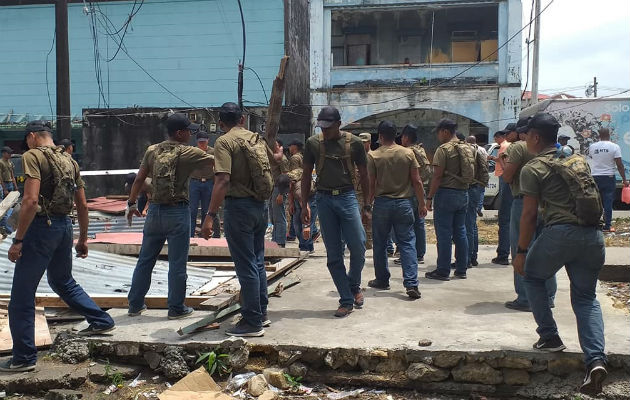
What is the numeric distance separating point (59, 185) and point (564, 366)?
3.66 metres

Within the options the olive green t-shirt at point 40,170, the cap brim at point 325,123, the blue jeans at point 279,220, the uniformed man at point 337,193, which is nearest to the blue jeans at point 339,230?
the uniformed man at point 337,193

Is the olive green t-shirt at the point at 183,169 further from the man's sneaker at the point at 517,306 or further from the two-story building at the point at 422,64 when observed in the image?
the two-story building at the point at 422,64

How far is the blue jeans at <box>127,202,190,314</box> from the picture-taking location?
15.5ft

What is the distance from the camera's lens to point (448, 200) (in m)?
6.36

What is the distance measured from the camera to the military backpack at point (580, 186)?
3.51m

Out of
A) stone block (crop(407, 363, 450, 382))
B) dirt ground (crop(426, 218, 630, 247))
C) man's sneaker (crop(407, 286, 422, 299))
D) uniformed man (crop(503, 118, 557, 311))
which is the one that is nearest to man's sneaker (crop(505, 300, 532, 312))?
uniformed man (crop(503, 118, 557, 311))

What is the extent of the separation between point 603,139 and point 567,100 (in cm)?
722

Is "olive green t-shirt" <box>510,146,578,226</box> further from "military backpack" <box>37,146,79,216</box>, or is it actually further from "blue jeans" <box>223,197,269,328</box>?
"military backpack" <box>37,146,79,216</box>

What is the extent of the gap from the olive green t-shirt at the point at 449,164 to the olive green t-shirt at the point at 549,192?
8.46ft

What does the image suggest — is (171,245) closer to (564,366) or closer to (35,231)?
(35,231)

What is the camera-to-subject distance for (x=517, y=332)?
14.0ft

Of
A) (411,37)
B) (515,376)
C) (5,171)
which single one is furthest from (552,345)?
(411,37)

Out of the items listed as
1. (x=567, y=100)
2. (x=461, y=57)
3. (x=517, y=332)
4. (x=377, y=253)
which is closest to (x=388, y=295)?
(x=377, y=253)

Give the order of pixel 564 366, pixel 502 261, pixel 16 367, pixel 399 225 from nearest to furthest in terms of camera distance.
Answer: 1. pixel 564 366
2. pixel 16 367
3. pixel 399 225
4. pixel 502 261
